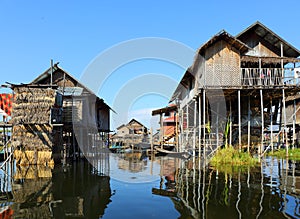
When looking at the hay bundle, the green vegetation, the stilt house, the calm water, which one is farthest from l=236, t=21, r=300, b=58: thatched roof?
the hay bundle

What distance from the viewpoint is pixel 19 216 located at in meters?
6.55

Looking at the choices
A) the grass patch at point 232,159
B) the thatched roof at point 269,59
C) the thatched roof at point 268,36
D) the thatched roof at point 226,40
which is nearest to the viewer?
the grass patch at point 232,159

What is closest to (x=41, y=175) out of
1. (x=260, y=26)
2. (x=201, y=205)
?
(x=201, y=205)

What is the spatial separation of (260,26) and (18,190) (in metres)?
17.1

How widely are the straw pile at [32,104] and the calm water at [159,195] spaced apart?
3889 millimetres

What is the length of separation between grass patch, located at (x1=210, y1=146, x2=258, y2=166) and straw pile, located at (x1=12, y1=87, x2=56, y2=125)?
967 cm

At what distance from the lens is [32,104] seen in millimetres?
15562

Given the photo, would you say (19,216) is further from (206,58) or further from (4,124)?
(206,58)

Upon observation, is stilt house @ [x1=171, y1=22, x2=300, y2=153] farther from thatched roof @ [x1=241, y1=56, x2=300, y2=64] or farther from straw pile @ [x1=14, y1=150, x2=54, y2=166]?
straw pile @ [x1=14, y1=150, x2=54, y2=166]

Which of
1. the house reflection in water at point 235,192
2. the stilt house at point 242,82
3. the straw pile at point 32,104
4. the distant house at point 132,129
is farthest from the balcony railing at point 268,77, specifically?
the distant house at point 132,129

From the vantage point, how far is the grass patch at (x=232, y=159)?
1438 cm

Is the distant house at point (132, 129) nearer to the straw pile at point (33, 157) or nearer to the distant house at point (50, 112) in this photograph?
the distant house at point (50, 112)

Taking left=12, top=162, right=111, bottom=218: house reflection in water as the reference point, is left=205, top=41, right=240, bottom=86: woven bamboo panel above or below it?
above

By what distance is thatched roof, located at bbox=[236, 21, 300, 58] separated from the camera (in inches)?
718
